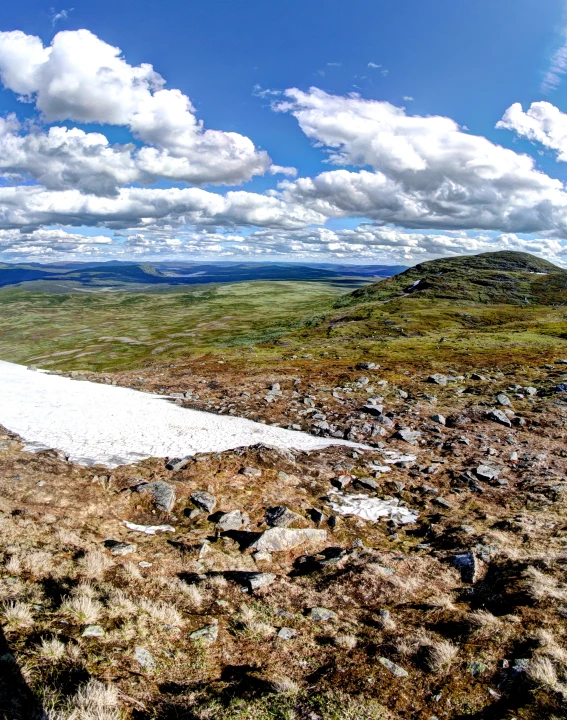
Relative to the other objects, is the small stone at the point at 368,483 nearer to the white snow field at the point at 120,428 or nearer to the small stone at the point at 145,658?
the white snow field at the point at 120,428

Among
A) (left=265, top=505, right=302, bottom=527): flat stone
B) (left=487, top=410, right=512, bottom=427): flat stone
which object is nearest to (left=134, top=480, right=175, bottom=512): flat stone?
(left=265, top=505, right=302, bottom=527): flat stone

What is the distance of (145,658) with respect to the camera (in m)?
7.88

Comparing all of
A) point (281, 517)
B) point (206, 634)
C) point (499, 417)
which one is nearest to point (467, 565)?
point (281, 517)

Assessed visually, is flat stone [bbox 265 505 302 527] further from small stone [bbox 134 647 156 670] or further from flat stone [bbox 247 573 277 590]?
small stone [bbox 134 647 156 670]

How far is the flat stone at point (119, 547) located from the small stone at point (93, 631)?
379 centimetres

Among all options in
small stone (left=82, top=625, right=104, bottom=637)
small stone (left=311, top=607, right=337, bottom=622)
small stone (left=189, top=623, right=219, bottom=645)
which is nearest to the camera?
small stone (left=82, top=625, right=104, bottom=637)

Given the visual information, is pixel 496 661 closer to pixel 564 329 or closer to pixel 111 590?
pixel 111 590

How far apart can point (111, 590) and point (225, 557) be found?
3732 millimetres

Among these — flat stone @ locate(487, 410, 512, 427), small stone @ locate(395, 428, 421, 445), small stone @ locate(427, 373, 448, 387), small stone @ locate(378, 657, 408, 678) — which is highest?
small stone @ locate(427, 373, 448, 387)

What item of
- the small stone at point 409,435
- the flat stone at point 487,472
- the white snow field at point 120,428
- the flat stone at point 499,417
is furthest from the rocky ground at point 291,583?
the flat stone at point 499,417

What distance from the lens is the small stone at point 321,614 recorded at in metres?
9.94

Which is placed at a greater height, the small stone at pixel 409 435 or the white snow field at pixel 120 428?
the white snow field at pixel 120 428

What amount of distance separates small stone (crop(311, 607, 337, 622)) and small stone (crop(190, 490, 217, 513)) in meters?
6.72

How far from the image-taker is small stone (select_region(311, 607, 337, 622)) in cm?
994
